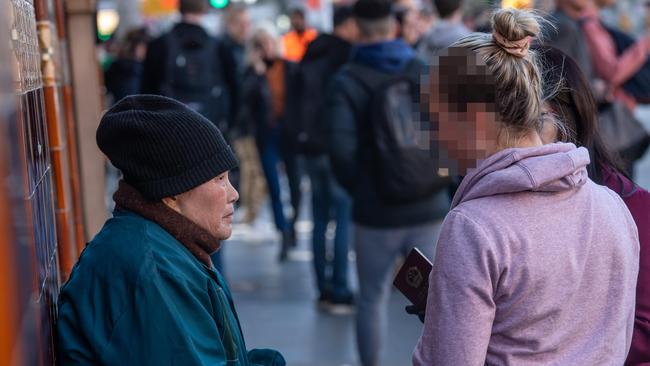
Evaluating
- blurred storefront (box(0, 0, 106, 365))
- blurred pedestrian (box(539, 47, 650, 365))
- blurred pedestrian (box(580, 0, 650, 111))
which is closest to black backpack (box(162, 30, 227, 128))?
blurred pedestrian (box(580, 0, 650, 111))

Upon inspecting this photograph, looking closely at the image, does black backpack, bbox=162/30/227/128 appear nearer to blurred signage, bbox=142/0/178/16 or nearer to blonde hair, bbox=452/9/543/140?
blonde hair, bbox=452/9/543/140

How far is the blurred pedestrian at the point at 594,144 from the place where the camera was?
104 inches

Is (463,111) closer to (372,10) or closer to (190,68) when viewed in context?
(372,10)

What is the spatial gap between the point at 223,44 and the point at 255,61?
2895 millimetres

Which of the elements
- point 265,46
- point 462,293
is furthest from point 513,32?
point 265,46

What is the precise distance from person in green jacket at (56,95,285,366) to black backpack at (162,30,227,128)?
440 cm

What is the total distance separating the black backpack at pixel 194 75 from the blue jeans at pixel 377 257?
1.98 meters

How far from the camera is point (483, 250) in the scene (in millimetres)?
2203

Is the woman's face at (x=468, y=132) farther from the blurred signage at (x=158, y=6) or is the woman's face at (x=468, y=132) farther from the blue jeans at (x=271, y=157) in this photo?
the blurred signage at (x=158, y=6)

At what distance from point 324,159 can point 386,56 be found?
244 centimetres

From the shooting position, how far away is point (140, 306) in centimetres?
226

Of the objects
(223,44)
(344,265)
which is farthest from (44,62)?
(344,265)

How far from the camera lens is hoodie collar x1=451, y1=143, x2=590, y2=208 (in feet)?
7.44

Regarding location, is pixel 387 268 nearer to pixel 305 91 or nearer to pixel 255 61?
pixel 305 91
